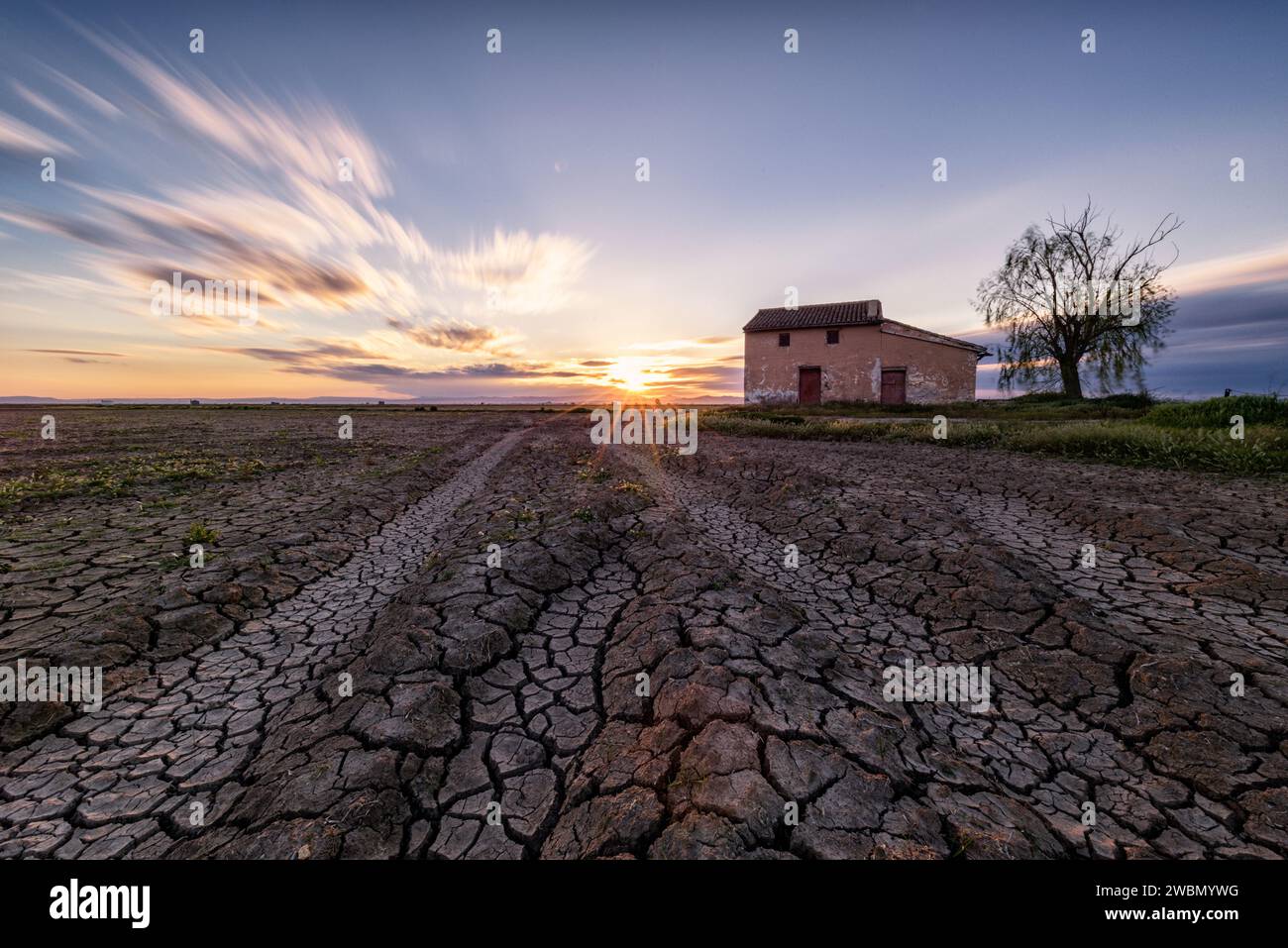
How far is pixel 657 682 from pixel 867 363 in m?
30.1

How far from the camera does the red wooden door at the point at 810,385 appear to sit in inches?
1182

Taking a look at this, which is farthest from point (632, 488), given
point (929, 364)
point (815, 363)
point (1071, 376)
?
point (1071, 376)

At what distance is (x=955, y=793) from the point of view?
2.48 m

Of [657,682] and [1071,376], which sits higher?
[1071,376]

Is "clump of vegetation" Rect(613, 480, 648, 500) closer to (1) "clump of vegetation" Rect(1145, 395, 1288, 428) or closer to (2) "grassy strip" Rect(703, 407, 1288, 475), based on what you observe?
(2) "grassy strip" Rect(703, 407, 1288, 475)

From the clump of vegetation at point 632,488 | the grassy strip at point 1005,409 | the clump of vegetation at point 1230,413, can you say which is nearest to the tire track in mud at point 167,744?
the clump of vegetation at point 632,488

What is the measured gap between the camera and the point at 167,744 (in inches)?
124

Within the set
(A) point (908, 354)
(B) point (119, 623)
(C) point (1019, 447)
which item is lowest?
(B) point (119, 623)

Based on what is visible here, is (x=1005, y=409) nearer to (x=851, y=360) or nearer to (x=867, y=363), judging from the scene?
(x=867, y=363)

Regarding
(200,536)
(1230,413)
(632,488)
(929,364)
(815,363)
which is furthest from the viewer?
(815,363)
